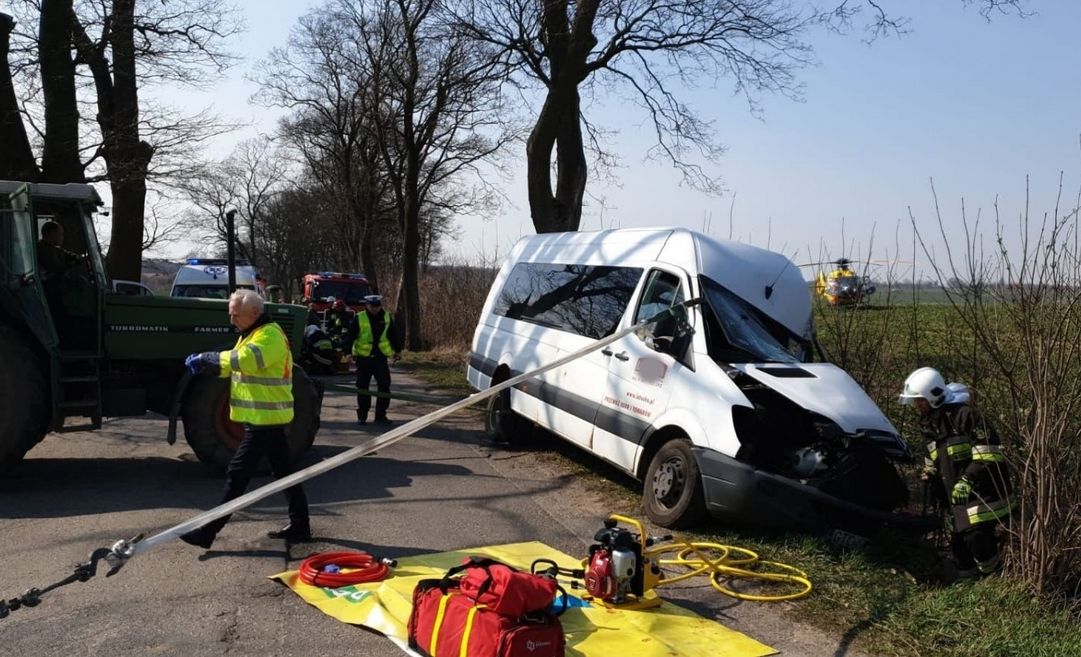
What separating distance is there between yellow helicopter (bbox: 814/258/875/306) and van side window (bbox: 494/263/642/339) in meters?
2.07

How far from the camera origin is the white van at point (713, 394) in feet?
22.2

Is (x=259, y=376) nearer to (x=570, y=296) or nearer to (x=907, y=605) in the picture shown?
(x=570, y=296)

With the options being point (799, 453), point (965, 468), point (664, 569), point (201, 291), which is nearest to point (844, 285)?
point (799, 453)

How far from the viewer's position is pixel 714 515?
701cm

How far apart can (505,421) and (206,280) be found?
13.0 metres

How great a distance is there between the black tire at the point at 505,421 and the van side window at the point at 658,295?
287cm

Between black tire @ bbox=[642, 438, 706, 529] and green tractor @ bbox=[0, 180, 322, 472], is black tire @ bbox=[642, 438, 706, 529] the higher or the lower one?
the lower one

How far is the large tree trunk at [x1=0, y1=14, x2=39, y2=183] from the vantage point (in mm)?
13273

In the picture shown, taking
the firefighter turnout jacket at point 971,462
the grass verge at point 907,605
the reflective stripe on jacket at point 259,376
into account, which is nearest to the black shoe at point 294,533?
the reflective stripe on jacket at point 259,376

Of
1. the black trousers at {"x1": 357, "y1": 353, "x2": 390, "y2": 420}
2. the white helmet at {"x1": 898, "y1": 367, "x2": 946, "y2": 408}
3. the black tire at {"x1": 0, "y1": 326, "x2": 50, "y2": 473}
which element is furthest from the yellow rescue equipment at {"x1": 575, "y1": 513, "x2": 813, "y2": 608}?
the black trousers at {"x1": 357, "y1": 353, "x2": 390, "y2": 420}

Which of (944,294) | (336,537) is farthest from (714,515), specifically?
(336,537)

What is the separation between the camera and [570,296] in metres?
9.87

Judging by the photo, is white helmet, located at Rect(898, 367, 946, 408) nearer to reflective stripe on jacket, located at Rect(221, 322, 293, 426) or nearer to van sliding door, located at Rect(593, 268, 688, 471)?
van sliding door, located at Rect(593, 268, 688, 471)

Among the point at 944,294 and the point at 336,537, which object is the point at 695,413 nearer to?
the point at 944,294
